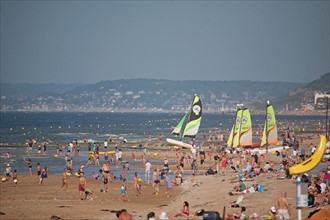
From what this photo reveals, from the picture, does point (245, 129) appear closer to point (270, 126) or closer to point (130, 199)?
point (270, 126)

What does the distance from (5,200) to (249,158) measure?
2270 centimetres

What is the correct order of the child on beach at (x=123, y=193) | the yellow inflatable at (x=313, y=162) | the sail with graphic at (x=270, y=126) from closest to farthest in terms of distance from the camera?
1. the yellow inflatable at (x=313, y=162)
2. the child on beach at (x=123, y=193)
3. the sail with graphic at (x=270, y=126)

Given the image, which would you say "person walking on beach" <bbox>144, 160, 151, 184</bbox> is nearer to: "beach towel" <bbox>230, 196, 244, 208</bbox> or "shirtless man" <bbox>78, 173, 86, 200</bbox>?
"shirtless man" <bbox>78, 173, 86, 200</bbox>

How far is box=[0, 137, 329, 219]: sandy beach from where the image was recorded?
26.0 meters

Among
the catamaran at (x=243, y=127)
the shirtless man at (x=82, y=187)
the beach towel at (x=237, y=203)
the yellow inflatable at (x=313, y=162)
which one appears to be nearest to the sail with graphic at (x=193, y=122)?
the catamaran at (x=243, y=127)

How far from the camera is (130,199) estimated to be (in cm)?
3177

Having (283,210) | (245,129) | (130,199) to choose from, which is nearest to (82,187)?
(130,199)

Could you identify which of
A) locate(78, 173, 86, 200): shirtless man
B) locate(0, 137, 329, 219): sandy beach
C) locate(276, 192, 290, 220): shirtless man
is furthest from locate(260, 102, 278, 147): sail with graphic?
locate(276, 192, 290, 220): shirtless man

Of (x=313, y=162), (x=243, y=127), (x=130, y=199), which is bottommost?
(x=130, y=199)

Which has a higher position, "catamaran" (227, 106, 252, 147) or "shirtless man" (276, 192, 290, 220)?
"catamaran" (227, 106, 252, 147)

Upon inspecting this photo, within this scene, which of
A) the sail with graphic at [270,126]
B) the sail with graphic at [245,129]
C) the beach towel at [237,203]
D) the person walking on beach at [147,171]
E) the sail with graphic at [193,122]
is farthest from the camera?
the sail with graphic at [193,122]

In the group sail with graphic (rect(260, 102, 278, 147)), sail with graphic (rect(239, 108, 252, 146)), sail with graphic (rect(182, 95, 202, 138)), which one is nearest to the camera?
sail with graphic (rect(260, 102, 278, 147))

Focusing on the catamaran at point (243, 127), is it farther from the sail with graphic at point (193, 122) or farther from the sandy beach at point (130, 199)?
the sandy beach at point (130, 199)

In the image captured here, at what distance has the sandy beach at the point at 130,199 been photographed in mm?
25969
